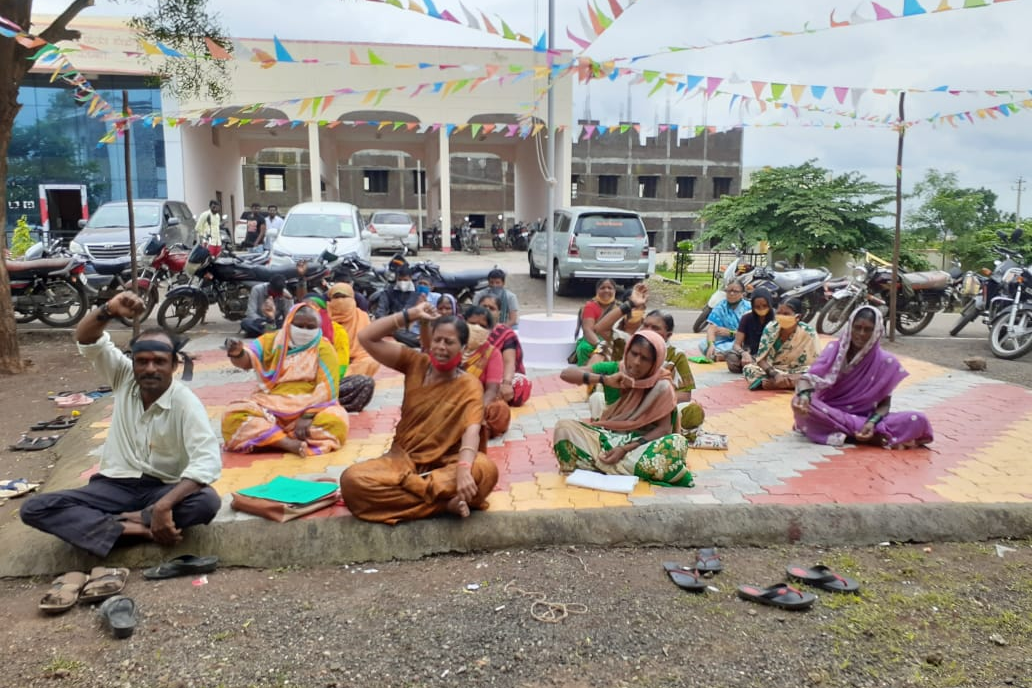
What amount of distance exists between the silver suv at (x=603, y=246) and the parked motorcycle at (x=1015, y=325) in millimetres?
5881

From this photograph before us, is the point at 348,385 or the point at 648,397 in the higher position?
the point at 648,397

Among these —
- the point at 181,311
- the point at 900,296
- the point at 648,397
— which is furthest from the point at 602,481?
the point at 900,296

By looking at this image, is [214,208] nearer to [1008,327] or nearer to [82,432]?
[82,432]

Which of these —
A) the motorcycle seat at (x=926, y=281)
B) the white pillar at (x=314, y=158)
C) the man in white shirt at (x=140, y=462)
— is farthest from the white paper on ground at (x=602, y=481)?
the white pillar at (x=314, y=158)

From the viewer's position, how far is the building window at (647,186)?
37219 millimetres

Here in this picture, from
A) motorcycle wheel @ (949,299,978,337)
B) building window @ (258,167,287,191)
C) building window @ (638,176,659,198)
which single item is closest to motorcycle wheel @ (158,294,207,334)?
motorcycle wheel @ (949,299,978,337)

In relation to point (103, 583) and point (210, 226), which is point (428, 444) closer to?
point (103, 583)

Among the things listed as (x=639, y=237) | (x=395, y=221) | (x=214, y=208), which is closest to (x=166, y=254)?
(x=214, y=208)

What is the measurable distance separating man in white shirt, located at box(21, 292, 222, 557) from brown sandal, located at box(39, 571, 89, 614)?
142mm

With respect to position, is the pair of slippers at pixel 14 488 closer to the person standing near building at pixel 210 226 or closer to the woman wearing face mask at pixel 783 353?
the woman wearing face mask at pixel 783 353

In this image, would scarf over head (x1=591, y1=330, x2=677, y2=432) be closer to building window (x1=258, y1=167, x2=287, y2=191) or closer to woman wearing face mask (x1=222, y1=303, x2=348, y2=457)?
woman wearing face mask (x1=222, y1=303, x2=348, y2=457)

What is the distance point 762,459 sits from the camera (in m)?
4.88

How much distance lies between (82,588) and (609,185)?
35563 millimetres

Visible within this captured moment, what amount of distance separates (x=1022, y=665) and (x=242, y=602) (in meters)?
3.04
